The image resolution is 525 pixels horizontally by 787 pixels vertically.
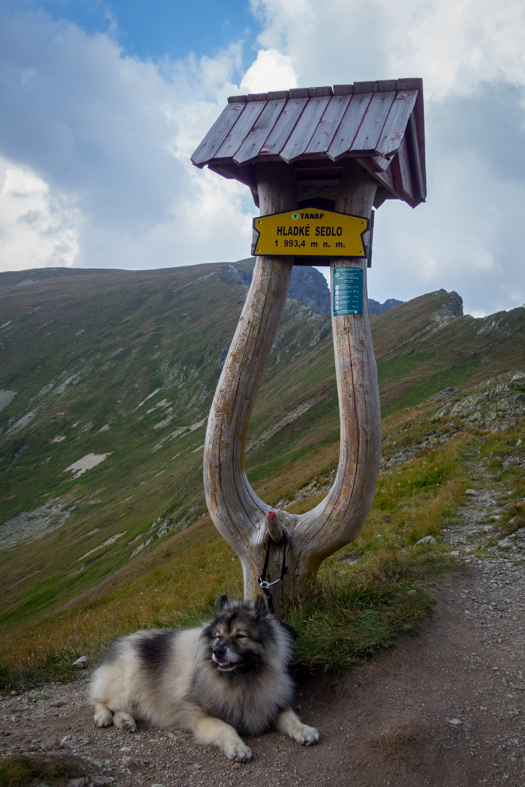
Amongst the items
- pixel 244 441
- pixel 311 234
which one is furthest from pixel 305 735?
pixel 311 234

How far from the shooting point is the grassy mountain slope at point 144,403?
47.4 m

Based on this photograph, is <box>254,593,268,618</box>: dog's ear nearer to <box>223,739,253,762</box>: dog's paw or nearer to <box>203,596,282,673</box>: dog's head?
<box>203,596,282,673</box>: dog's head

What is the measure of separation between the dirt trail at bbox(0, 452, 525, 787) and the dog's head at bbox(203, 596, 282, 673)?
27.8 inches

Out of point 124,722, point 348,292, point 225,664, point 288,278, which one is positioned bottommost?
point 124,722

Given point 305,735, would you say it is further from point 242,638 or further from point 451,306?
point 451,306

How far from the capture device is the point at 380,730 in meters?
4.22

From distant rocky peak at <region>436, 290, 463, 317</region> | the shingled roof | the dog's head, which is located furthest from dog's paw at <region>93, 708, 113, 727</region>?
distant rocky peak at <region>436, 290, 463, 317</region>

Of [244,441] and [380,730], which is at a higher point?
[244,441]

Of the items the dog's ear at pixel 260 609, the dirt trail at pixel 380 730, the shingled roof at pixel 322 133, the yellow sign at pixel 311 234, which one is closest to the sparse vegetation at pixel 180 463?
the dirt trail at pixel 380 730

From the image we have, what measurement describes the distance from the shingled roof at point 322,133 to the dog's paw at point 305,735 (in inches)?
247

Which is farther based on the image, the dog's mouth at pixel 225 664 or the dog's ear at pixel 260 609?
the dog's ear at pixel 260 609

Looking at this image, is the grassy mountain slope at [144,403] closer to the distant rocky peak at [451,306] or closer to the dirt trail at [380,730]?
the distant rocky peak at [451,306]

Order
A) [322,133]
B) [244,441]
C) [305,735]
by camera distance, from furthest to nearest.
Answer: [244,441] → [322,133] → [305,735]

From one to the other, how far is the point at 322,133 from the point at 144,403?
13001 cm
